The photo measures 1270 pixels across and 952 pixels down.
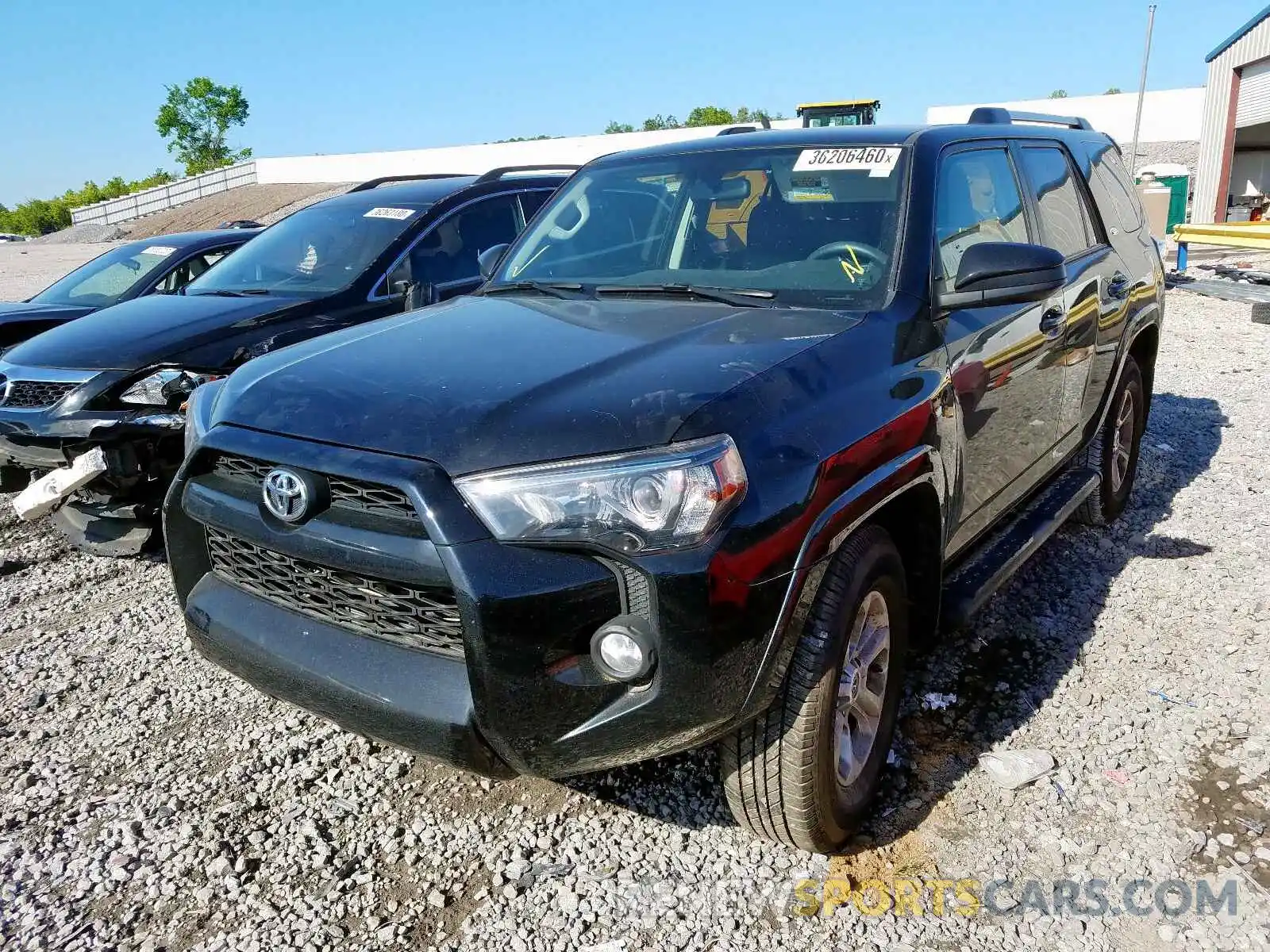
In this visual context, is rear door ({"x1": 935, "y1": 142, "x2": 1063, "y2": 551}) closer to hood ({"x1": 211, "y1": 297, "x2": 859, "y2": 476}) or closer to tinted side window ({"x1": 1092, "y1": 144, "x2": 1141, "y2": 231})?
hood ({"x1": 211, "y1": 297, "x2": 859, "y2": 476})

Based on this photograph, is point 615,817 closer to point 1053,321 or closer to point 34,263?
point 1053,321

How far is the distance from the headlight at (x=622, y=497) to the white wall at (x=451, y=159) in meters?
35.4

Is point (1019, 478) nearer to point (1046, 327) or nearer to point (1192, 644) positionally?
point (1046, 327)

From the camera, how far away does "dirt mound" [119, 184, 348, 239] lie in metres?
44.4

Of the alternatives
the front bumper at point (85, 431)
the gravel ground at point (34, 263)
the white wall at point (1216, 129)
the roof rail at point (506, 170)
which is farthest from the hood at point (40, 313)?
the white wall at point (1216, 129)

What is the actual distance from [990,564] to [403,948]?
2.26 metres

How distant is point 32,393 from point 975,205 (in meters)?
4.62

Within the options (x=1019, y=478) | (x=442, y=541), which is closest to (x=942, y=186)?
(x=1019, y=478)

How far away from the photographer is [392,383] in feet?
7.93

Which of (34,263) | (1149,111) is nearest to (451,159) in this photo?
(34,263)

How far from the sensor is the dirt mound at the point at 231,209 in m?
44.4

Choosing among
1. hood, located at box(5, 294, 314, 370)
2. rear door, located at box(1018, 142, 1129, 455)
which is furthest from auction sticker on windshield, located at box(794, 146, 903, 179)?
hood, located at box(5, 294, 314, 370)

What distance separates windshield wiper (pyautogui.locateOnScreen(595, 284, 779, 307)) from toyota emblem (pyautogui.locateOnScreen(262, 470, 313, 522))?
1368 mm

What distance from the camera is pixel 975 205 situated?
338 centimetres
